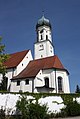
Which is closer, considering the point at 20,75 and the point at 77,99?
the point at 77,99

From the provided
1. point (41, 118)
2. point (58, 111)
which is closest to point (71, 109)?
point (58, 111)

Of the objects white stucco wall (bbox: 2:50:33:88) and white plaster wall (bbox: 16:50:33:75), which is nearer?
white stucco wall (bbox: 2:50:33:88)

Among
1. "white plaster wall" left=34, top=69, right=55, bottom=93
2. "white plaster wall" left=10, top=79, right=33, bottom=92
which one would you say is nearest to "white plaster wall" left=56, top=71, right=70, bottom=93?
"white plaster wall" left=34, top=69, right=55, bottom=93

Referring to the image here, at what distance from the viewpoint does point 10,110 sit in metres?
18.0

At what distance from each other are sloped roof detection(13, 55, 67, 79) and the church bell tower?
788 centimetres

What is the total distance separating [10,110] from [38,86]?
16495 mm

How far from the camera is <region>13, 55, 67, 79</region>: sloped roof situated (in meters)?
35.6

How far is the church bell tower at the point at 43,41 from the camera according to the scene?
157 ft

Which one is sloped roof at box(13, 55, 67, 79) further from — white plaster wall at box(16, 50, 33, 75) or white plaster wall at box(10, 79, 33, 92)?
white plaster wall at box(10, 79, 33, 92)

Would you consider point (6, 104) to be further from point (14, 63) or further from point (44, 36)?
point (44, 36)

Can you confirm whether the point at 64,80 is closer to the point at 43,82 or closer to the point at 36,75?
the point at 43,82

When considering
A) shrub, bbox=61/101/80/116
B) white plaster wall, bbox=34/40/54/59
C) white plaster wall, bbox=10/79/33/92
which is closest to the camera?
shrub, bbox=61/101/80/116

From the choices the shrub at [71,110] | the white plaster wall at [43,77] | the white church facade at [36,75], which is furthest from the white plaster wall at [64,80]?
the shrub at [71,110]

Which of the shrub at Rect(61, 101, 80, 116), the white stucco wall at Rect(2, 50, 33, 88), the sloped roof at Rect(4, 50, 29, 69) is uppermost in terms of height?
the sloped roof at Rect(4, 50, 29, 69)
